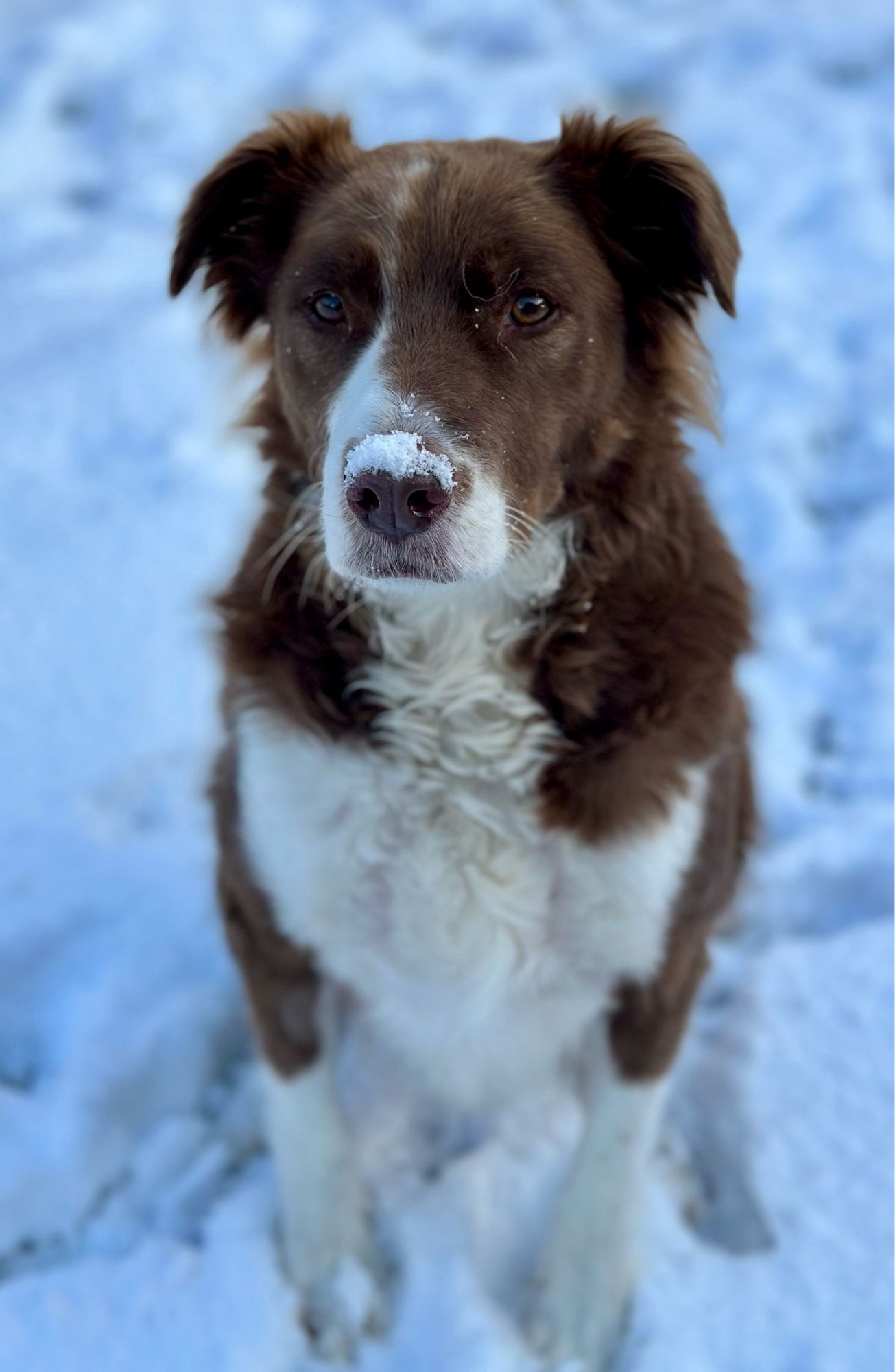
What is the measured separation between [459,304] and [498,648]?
0.64 m

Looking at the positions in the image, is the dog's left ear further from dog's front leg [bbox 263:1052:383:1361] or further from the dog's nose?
dog's front leg [bbox 263:1052:383:1361]

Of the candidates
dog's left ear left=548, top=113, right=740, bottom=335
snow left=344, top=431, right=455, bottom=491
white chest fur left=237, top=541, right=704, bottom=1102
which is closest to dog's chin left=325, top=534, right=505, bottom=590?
snow left=344, top=431, right=455, bottom=491

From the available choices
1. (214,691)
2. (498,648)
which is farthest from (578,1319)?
(214,691)

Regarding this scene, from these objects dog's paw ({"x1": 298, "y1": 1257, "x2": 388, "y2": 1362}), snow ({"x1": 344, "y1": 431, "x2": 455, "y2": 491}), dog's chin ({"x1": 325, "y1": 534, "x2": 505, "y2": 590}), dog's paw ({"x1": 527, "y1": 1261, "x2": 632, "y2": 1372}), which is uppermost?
snow ({"x1": 344, "y1": 431, "x2": 455, "y2": 491})

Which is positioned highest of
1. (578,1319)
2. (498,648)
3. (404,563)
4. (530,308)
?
(530,308)

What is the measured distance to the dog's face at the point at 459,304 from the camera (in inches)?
78.7

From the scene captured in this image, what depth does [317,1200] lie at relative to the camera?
258 centimetres

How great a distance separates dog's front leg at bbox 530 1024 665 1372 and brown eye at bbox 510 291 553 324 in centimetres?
147

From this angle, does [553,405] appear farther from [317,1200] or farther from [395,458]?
[317,1200]

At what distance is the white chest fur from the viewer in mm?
2318

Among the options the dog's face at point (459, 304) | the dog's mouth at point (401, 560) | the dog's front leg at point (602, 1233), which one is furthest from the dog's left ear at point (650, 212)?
the dog's front leg at point (602, 1233)

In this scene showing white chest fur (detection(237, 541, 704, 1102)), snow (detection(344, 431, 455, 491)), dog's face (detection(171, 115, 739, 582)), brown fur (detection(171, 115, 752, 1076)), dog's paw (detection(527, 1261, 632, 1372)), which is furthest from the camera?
dog's paw (detection(527, 1261, 632, 1372))

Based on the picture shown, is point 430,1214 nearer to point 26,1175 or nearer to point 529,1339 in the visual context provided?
point 529,1339

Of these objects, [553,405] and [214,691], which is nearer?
[553,405]
